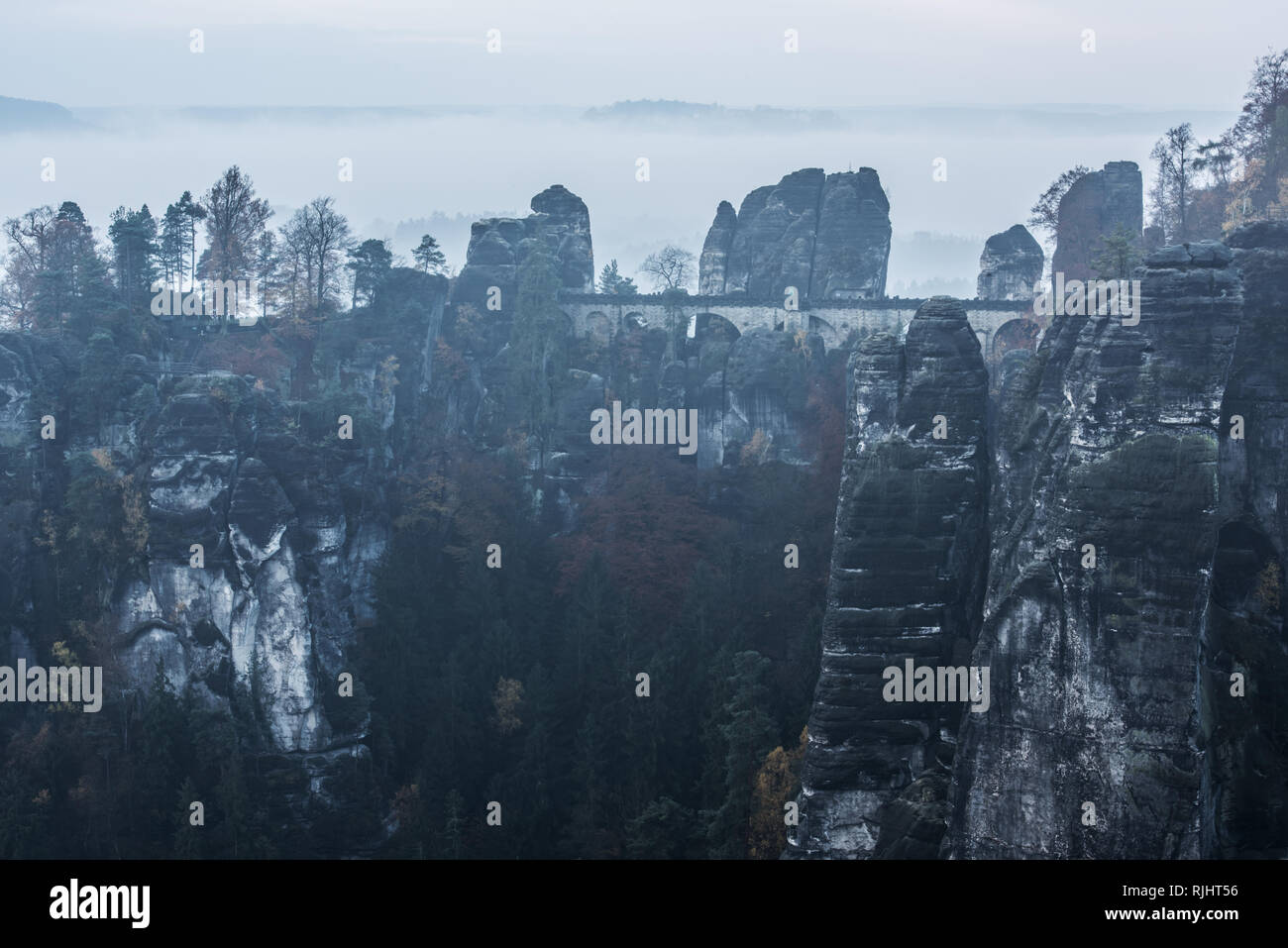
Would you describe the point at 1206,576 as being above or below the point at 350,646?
above

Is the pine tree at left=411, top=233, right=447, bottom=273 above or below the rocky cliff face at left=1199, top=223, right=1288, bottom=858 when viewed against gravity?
above

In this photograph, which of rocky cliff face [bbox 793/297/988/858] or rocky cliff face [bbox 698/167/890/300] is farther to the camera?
rocky cliff face [bbox 698/167/890/300]

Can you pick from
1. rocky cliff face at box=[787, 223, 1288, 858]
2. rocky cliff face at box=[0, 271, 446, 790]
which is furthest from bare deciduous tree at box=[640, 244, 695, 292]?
rocky cliff face at box=[787, 223, 1288, 858]

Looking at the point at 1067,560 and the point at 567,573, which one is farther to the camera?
the point at 567,573

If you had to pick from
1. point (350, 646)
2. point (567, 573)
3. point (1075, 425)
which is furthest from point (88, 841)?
point (1075, 425)

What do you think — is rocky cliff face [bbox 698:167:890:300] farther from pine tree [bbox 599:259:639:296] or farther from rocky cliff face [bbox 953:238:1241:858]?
rocky cliff face [bbox 953:238:1241:858]

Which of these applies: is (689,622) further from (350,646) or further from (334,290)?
(334,290)

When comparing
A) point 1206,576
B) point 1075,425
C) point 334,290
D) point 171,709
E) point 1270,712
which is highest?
point 334,290
